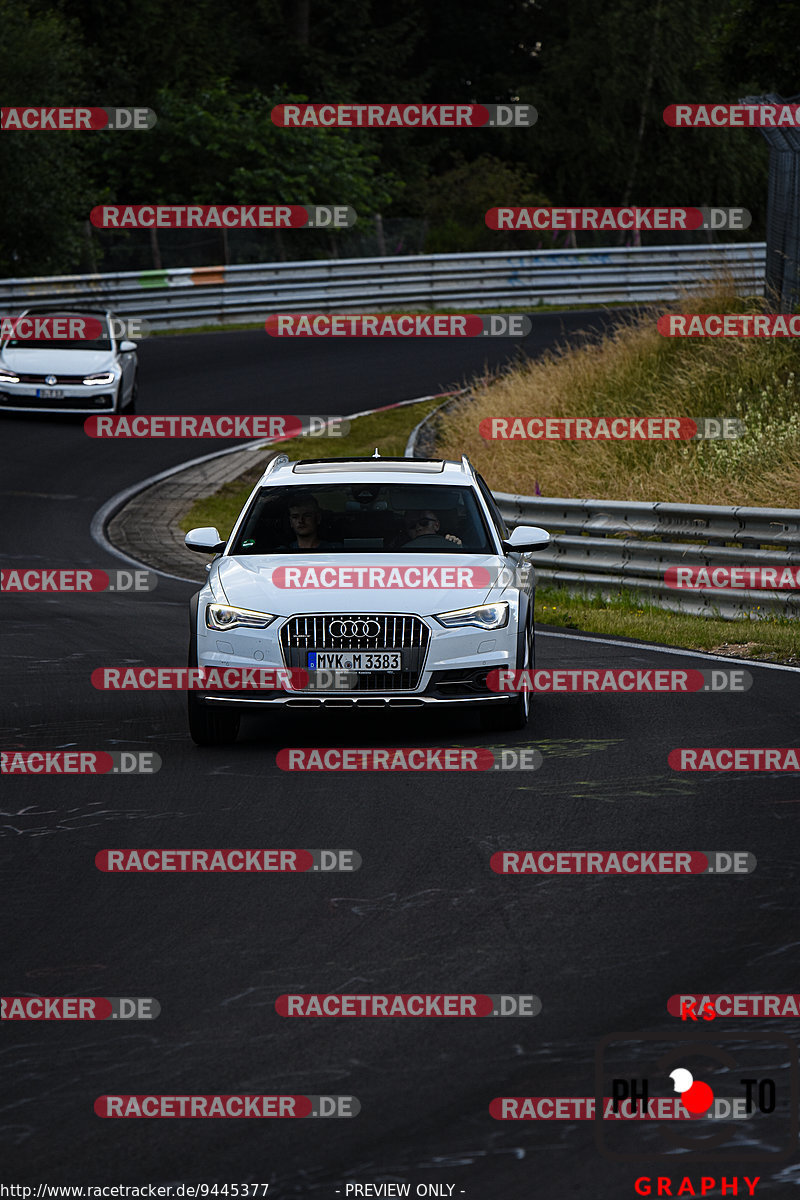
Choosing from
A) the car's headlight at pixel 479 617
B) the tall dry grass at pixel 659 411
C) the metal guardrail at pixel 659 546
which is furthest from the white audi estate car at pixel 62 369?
the car's headlight at pixel 479 617

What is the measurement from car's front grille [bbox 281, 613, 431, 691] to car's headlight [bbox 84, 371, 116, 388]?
1829cm

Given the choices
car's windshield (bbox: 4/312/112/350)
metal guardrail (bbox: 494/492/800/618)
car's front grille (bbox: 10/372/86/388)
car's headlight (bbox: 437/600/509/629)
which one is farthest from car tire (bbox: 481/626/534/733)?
car's windshield (bbox: 4/312/112/350)

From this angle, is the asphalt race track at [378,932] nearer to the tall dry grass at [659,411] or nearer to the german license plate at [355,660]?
the german license plate at [355,660]

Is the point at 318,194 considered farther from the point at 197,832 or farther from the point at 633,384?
the point at 197,832

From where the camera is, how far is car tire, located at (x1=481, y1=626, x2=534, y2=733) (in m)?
9.84

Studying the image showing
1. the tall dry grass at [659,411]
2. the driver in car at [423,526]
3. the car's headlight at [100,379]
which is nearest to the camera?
the driver in car at [423,526]

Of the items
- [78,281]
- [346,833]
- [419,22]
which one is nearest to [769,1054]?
[346,833]

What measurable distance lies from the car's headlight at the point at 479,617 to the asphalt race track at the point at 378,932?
66 centimetres

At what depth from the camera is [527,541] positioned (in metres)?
10.6

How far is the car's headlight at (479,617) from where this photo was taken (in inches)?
378

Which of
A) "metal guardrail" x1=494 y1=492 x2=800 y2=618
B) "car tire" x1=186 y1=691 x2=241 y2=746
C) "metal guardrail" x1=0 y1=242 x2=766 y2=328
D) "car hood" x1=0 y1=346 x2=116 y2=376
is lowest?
"metal guardrail" x1=0 y1=242 x2=766 y2=328

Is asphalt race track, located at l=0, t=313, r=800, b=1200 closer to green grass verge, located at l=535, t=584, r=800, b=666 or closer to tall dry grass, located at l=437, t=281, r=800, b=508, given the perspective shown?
green grass verge, located at l=535, t=584, r=800, b=666

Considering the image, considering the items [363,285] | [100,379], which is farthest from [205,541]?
[363,285]

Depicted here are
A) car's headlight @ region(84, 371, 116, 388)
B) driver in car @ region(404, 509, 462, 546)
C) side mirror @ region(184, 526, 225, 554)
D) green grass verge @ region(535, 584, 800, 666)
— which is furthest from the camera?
car's headlight @ region(84, 371, 116, 388)
